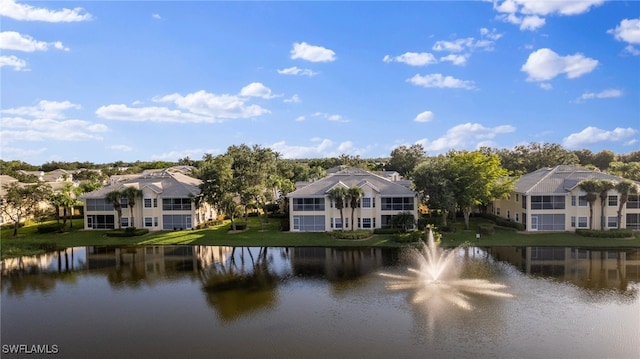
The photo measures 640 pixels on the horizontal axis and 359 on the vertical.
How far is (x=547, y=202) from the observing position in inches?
1933

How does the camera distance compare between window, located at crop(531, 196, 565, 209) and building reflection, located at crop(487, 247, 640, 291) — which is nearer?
building reflection, located at crop(487, 247, 640, 291)

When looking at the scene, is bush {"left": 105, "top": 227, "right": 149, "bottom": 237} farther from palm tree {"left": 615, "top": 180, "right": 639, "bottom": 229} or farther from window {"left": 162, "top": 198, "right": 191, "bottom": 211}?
palm tree {"left": 615, "top": 180, "right": 639, "bottom": 229}

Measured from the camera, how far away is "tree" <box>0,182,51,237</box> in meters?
52.2

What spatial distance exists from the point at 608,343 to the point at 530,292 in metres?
7.42

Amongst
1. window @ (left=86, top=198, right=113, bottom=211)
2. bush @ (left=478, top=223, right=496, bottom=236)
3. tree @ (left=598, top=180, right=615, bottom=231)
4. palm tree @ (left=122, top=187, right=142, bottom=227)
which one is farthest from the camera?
window @ (left=86, top=198, right=113, bottom=211)

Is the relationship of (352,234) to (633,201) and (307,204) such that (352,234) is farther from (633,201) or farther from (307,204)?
(633,201)

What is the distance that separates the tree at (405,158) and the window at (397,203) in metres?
49.8

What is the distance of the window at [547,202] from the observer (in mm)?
48812

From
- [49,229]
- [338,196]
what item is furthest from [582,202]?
[49,229]

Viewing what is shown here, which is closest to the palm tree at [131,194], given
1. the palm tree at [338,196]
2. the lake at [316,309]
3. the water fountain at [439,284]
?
the lake at [316,309]

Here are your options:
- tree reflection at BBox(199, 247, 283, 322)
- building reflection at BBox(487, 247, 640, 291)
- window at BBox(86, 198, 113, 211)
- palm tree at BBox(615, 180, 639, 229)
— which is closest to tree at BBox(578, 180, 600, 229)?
palm tree at BBox(615, 180, 639, 229)

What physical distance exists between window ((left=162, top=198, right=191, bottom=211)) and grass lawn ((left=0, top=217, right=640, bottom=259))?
11.9 feet

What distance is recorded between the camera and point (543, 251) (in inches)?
1567

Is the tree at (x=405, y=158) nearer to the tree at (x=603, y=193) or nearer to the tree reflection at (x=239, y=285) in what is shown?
the tree at (x=603, y=193)
